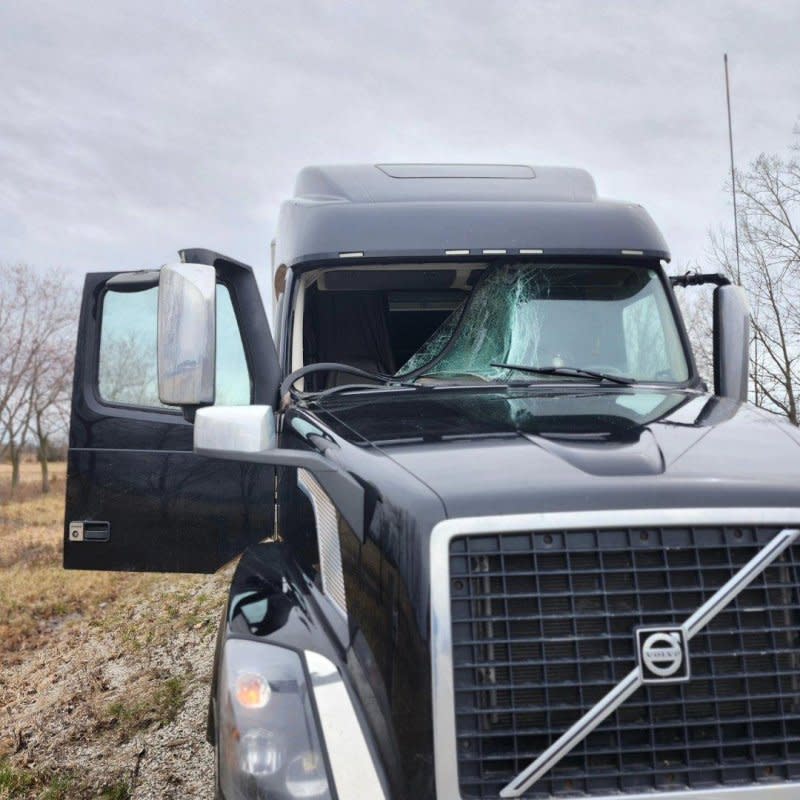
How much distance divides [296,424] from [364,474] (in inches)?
41.0

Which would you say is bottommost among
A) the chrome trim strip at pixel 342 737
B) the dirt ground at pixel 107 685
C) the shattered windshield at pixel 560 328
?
the dirt ground at pixel 107 685

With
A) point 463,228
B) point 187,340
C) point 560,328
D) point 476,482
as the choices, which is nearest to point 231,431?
point 187,340

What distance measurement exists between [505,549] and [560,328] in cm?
199

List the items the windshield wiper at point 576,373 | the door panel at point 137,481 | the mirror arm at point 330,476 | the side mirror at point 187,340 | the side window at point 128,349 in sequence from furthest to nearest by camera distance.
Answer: the side window at point 128,349, the door panel at point 137,481, the windshield wiper at point 576,373, the side mirror at point 187,340, the mirror arm at point 330,476

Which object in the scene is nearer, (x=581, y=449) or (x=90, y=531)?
(x=581, y=449)

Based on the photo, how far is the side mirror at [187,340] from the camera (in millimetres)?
3398

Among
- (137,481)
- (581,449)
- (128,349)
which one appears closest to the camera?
(581,449)

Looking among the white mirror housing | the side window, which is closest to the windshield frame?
the white mirror housing

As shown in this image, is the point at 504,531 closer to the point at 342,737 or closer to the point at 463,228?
the point at 342,737

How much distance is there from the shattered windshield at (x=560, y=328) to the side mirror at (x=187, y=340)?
102cm

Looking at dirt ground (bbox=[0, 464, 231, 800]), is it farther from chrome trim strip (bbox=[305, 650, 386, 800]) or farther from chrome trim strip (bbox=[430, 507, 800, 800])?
chrome trim strip (bbox=[430, 507, 800, 800])

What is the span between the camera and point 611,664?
2268mm

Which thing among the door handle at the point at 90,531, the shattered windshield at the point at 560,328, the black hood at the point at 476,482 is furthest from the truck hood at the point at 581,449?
the door handle at the point at 90,531

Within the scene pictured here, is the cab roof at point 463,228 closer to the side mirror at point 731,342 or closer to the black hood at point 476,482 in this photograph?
the side mirror at point 731,342
